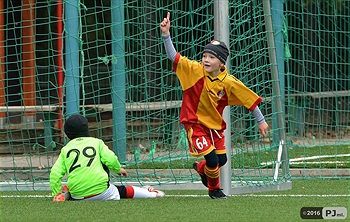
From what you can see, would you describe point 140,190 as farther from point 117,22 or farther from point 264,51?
point 117,22

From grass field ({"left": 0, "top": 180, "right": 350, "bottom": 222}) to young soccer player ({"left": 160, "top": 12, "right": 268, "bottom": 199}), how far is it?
40 cm

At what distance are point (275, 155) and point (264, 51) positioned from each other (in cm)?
132

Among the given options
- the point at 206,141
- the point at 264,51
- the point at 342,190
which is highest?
the point at 264,51

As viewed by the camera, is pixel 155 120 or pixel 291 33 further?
pixel 291 33

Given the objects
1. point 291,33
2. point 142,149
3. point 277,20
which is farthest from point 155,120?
point 291,33

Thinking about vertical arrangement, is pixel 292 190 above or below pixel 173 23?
below

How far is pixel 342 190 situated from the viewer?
9.88 m

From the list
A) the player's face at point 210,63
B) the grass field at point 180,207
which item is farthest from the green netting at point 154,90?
the player's face at point 210,63

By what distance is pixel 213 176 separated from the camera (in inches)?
350

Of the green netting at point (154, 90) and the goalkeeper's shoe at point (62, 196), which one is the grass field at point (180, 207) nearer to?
the goalkeeper's shoe at point (62, 196)

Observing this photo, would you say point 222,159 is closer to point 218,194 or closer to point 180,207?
point 218,194

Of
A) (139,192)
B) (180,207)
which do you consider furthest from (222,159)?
(180,207)

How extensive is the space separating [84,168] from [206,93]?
1.33 metres

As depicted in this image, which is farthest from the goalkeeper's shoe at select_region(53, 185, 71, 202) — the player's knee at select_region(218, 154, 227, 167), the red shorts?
the player's knee at select_region(218, 154, 227, 167)
